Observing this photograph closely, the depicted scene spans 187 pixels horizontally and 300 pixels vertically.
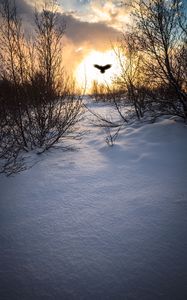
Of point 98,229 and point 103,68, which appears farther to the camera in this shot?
point 103,68

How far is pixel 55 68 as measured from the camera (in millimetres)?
5051

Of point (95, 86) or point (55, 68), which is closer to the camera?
point (55, 68)

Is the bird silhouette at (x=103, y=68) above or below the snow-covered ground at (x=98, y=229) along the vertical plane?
above

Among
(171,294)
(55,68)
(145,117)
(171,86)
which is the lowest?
(171,294)

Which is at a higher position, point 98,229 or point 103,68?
point 103,68

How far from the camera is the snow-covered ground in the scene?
58.9 inches

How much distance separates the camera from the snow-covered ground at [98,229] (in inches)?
58.9

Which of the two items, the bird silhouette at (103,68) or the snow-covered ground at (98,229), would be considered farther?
the bird silhouette at (103,68)

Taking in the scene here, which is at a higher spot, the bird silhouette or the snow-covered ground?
the bird silhouette

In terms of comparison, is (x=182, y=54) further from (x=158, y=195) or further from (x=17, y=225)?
(x=17, y=225)

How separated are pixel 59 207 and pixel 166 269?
1424 mm

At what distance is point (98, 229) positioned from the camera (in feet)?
6.77

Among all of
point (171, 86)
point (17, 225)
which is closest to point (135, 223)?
point (17, 225)

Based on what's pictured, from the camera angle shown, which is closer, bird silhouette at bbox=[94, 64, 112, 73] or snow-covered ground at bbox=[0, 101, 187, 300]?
snow-covered ground at bbox=[0, 101, 187, 300]
